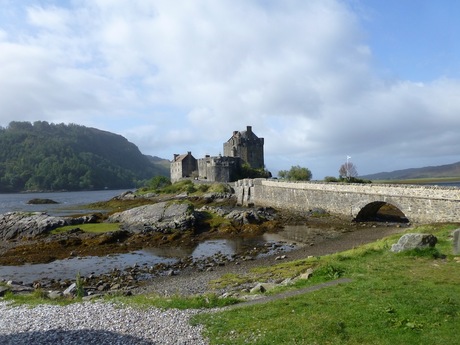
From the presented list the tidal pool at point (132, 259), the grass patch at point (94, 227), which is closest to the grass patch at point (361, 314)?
the tidal pool at point (132, 259)

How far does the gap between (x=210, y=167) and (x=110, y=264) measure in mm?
57410

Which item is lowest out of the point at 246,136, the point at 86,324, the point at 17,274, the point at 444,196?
the point at 17,274

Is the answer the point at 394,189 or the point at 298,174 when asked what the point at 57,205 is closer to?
the point at 298,174

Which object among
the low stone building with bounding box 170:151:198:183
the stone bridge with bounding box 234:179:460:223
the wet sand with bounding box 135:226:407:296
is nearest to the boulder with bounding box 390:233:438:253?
the wet sand with bounding box 135:226:407:296

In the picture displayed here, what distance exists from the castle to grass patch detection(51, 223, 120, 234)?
137 ft

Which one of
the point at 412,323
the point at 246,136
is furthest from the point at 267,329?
the point at 246,136

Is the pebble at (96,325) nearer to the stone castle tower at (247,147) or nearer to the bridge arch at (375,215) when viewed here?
the bridge arch at (375,215)

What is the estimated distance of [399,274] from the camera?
1302 cm

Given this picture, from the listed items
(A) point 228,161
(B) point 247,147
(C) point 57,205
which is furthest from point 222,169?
(C) point 57,205

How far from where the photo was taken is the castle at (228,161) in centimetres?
8100

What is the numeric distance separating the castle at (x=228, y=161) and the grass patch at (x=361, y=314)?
2657 inches

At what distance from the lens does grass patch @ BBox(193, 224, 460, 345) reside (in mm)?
8188

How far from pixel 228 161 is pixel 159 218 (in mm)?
42766

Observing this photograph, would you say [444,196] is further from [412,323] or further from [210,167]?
[210,167]
